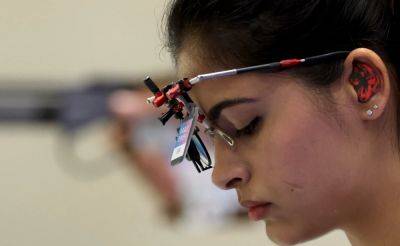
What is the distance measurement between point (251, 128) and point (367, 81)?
130 mm

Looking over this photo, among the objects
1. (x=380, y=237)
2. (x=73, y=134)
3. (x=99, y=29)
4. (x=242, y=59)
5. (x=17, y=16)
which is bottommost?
(x=380, y=237)

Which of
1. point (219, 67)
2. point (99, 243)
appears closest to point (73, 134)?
point (99, 243)

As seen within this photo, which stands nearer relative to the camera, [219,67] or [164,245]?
[219,67]

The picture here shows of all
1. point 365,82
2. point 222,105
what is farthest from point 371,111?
point 222,105

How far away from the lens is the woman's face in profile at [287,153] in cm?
Result: 75

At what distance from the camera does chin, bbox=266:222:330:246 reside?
798 mm

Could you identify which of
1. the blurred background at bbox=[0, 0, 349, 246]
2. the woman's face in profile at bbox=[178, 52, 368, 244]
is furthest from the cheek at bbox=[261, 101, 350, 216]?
the blurred background at bbox=[0, 0, 349, 246]

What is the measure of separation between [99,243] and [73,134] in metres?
0.34

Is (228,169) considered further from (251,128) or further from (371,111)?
(371,111)

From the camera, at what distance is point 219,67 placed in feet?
2.54

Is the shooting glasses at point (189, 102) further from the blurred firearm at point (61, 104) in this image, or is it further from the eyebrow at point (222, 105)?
the blurred firearm at point (61, 104)

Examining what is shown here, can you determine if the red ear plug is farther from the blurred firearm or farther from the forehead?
the blurred firearm

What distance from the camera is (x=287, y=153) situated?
29.6 inches

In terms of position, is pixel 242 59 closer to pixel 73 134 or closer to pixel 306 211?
pixel 306 211
